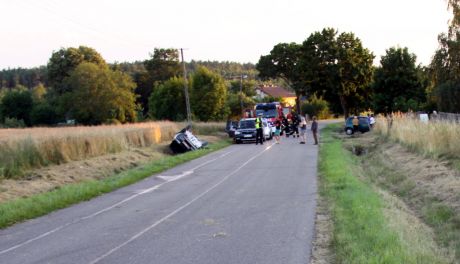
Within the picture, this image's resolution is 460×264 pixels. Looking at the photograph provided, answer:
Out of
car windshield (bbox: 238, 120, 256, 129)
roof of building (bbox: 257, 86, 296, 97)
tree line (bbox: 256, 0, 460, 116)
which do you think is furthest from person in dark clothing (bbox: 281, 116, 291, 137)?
roof of building (bbox: 257, 86, 296, 97)

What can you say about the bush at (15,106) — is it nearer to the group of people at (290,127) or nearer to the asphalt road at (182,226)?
the group of people at (290,127)

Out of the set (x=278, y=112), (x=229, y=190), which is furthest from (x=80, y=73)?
(x=229, y=190)

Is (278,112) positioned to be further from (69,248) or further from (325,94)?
(69,248)

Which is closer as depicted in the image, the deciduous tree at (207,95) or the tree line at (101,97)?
the deciduous tree at (207,95)

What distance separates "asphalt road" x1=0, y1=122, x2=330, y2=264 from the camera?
8.76 metres

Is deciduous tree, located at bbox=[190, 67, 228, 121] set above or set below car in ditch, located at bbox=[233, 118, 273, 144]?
above

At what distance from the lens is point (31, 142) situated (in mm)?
22547

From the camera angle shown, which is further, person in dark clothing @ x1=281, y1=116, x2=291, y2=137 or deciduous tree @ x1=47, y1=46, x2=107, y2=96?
deciduous tree @ x1=47, y1=46, x2=107, y2=96

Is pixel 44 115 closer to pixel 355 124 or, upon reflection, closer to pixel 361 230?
pixel 355 124

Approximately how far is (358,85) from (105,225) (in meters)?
59.1

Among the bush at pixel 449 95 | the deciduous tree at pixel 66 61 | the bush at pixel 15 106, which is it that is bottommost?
the bush at pixel 449 95

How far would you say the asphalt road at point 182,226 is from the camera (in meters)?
8.76

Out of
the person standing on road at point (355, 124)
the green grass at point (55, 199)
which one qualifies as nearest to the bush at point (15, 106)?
the person standing on road at point (355, 124)

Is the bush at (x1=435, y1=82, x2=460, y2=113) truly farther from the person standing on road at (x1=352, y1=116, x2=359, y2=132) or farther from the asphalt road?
the asphalt road
